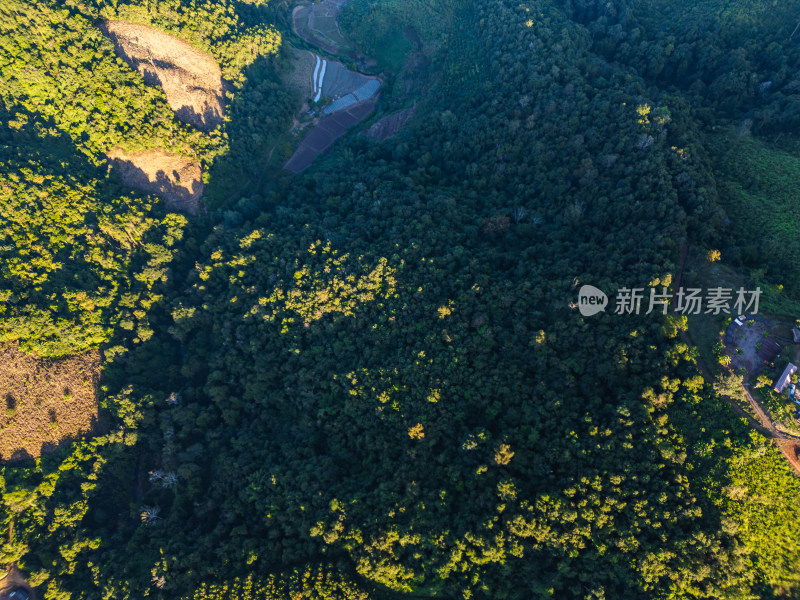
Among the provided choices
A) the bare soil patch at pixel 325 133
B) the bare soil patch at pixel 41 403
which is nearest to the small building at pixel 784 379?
the bare soil patch at pixel 41 403

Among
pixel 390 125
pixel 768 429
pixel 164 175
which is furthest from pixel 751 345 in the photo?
pixel 164 175

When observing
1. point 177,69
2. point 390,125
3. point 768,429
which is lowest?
point 177,69

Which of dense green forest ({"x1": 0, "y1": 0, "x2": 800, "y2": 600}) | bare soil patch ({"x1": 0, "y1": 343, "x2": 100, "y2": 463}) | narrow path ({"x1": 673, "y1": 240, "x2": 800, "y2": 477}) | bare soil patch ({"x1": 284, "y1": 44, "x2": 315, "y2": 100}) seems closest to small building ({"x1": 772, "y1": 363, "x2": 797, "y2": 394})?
narrow path ({"x1": 673, "y1": 240, "x2": 800, "y2": 477})

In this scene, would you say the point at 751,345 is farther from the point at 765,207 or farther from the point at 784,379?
the point at 765,207

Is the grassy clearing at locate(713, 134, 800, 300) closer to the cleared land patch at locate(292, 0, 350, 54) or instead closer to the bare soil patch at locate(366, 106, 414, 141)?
the bare soil patch at locate(366, 106, 414, 141)

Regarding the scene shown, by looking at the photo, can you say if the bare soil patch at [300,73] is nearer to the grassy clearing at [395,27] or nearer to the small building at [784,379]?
the grassy clearing at [395,27]

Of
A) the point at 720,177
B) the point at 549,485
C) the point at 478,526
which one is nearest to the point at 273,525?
the point at 478,526
